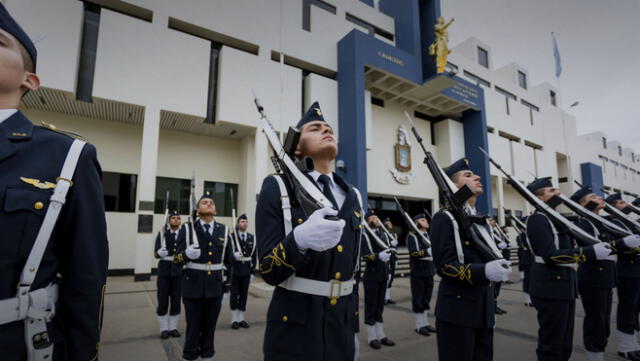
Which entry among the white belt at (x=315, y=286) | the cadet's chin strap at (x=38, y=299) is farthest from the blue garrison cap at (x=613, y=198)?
the cadet's chin strap at (x=38, y=299)

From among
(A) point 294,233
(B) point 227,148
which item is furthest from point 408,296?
(B) point 227,148

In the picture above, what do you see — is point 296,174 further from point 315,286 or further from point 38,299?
point 38,299

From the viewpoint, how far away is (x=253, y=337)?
5387 millimetres

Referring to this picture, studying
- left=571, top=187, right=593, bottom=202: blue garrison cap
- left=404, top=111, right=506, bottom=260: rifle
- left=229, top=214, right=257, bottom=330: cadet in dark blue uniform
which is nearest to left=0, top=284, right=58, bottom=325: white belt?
left=404, top=111, right=506, bottom=260: rifle

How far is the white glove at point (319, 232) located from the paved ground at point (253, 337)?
11.9 feet

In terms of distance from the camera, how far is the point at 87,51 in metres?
10.9

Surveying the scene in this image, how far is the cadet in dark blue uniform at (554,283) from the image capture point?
3.34 metres

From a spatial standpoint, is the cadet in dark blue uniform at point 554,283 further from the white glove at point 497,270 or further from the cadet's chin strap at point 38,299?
the cadet's chin strap at point 38,299

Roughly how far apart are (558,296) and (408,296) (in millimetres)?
6184

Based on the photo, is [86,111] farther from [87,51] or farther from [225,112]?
[225,112]

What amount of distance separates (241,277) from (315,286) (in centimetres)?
532

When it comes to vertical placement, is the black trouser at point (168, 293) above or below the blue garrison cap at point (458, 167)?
below

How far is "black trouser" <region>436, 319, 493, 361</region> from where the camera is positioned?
2.63 m

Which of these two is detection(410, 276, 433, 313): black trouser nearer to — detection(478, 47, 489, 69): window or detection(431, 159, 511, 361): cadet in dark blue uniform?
detection(431, 159, 511, 361): cadet in dark blue uniform
